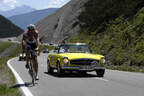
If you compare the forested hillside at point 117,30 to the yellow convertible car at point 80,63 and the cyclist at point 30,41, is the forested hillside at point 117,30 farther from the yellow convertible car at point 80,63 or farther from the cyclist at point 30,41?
the cyclist at point 30,41

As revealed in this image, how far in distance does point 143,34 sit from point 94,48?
10.8 m

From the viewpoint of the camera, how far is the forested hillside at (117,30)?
92.8 ft

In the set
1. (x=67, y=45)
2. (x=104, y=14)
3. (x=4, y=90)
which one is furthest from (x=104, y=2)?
(x=4, y=90)

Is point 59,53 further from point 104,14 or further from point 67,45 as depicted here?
point 104,14

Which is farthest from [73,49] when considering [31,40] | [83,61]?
[31,40]

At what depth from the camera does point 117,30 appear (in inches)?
1531

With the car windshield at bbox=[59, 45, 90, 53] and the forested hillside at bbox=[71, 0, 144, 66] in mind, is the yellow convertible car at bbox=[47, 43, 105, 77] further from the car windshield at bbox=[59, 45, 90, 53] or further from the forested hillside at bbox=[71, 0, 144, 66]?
the forested hillside at bbox=[71, 0, 144, 66]

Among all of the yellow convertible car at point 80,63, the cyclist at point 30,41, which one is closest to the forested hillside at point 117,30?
the yellow convertible car at point 80,63

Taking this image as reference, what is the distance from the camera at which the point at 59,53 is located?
15.1 m

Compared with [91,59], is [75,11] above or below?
above

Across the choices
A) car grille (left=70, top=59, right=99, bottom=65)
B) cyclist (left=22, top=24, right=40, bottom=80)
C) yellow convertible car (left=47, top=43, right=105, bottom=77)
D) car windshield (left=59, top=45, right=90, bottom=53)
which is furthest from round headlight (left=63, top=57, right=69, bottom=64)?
cyclist (left=22, top=24, right=40, bottom=80)

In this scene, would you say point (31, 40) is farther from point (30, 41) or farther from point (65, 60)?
point (65, 60)

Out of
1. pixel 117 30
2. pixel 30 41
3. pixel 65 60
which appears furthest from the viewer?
pixel 117 30

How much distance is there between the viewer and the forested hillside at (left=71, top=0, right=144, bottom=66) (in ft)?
92.8
